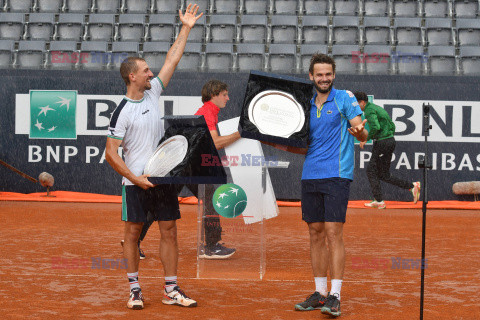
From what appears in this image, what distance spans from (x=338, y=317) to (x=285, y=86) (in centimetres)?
169

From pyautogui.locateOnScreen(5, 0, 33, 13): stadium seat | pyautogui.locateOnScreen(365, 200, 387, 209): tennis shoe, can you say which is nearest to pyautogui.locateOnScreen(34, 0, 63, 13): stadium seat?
pyautogui.locateOnScreen(5, 0, 33, 13): stadium seat

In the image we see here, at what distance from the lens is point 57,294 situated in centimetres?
546

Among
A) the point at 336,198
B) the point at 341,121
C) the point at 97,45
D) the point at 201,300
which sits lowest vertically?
the point at 201,300

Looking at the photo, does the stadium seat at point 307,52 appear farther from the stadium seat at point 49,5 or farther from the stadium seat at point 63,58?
the stadium seat at point 49,5

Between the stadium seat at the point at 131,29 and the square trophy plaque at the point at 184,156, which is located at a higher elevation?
the stadium seat at the point at 131,29

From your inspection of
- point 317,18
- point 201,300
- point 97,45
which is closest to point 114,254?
point 201,300

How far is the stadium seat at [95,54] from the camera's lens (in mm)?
14398

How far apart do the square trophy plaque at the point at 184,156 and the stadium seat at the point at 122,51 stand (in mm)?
9653

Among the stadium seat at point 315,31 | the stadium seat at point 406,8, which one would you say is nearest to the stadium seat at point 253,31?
the stadium seat at point 315,31

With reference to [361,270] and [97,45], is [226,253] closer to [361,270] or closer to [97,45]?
[361,270]

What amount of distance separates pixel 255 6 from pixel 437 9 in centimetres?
417

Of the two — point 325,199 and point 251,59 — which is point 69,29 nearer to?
point 251,59

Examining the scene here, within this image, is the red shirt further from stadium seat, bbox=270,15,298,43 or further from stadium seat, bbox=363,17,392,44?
stadium seat, bbox=363,17,392,44

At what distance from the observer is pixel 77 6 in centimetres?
1688
